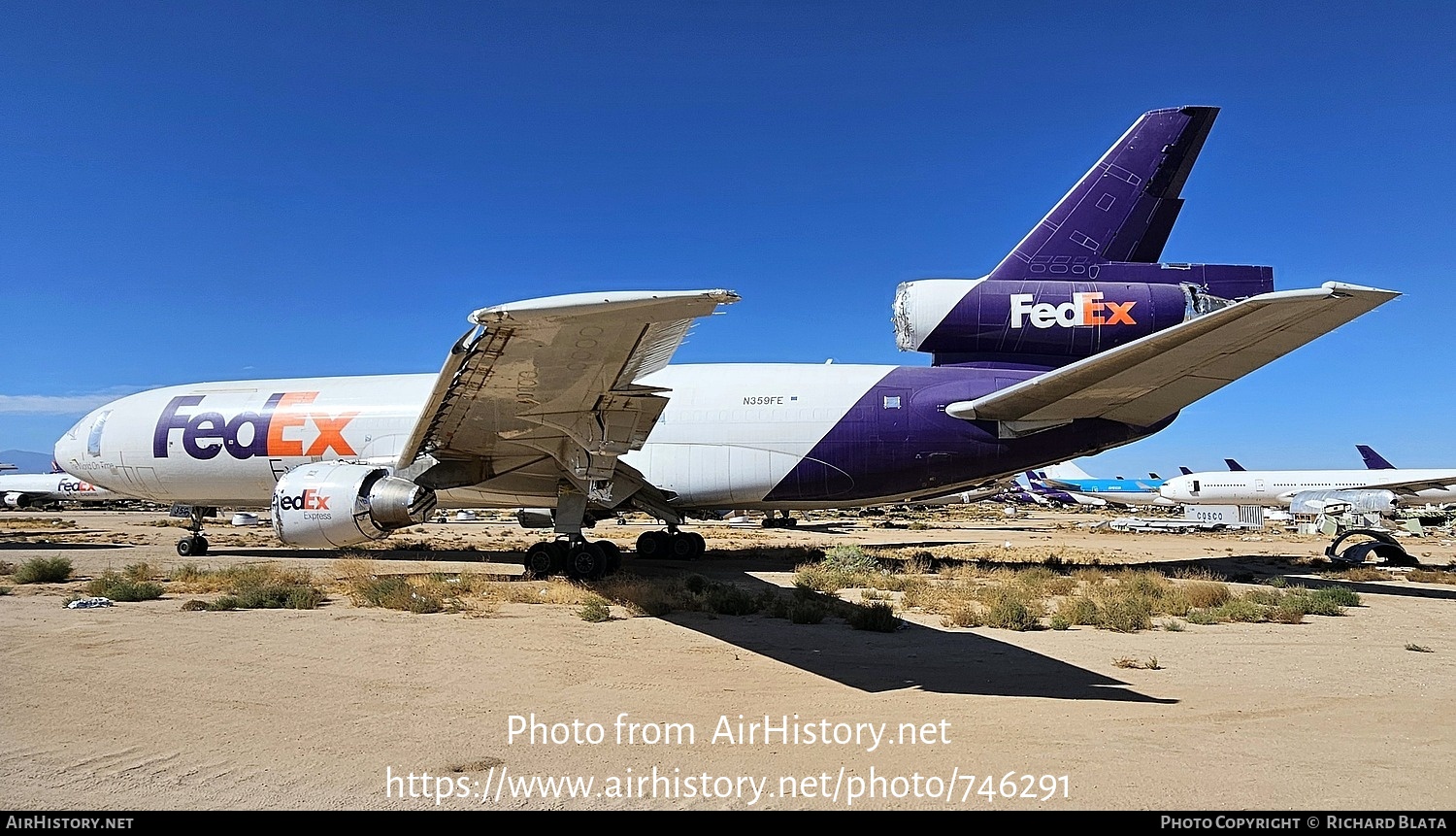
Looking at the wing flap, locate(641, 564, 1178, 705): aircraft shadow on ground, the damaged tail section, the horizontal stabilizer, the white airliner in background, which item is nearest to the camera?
locate(641, 564, 1178, 705): aircraft shadow on ground

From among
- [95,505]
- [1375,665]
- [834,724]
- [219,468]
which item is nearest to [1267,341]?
[1375,665]

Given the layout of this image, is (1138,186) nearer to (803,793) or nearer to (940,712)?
(940,712)

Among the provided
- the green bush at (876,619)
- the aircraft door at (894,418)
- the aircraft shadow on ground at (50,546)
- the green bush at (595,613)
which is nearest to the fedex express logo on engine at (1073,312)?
the aircraft door at (894,418)

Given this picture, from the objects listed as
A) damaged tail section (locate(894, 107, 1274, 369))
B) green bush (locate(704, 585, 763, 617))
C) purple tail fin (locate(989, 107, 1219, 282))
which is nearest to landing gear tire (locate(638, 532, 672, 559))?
damaged tail section (locate(894, 107, 1274, 369))

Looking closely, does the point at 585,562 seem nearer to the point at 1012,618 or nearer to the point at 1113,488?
the point at 1012,618

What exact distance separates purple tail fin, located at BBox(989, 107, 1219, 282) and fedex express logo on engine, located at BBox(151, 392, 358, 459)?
13.0 m

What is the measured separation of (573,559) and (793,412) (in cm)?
496

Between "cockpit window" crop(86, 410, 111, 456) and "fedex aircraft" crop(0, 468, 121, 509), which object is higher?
"cockpit window" crop(86, 410, 111, 456)

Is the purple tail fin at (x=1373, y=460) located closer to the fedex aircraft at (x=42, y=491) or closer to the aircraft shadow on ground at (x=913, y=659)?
the aircraft shadow on ground at (x=913, y=659)

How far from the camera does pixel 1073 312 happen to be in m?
13.4

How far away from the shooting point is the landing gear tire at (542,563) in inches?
480

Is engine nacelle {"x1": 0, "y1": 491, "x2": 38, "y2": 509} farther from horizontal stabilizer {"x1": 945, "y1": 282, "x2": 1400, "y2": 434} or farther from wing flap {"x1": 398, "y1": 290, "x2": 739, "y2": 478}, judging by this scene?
horizontal stabilizer {"x1": 945, "y1": 282, "x2": 1400, "y2": 434}

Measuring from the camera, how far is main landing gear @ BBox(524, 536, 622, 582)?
12.0 metres
